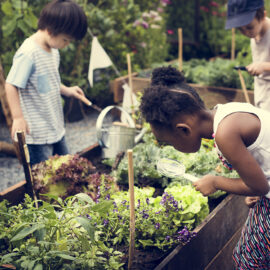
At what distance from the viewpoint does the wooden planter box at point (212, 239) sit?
1773mm

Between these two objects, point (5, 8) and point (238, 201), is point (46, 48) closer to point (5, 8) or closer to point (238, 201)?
point (5, 8)

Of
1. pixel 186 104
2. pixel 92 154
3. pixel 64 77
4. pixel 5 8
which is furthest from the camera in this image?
pixel 64 77

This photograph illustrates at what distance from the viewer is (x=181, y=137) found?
4.98 feet

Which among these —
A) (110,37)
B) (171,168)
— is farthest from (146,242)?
(110,37)

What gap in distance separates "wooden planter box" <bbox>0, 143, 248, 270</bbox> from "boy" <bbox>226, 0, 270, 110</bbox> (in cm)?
98

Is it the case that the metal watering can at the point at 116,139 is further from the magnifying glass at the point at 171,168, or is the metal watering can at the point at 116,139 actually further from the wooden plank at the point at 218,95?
the wooden plank at the point at 218,95

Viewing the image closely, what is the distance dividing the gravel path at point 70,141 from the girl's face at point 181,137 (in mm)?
2505

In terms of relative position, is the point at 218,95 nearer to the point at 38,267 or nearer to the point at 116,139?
the point at 116,139

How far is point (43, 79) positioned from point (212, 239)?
1598 millimetres

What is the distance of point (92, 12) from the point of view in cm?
512

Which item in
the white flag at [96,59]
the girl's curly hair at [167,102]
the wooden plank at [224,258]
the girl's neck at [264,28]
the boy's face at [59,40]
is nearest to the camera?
the girl's curly hair at [167,102]

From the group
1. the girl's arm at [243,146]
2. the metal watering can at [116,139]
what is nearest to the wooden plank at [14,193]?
the metal watering can at [116,139]

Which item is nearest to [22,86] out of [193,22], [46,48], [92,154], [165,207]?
[46,48]

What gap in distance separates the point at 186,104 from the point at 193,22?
6692 millimetres
